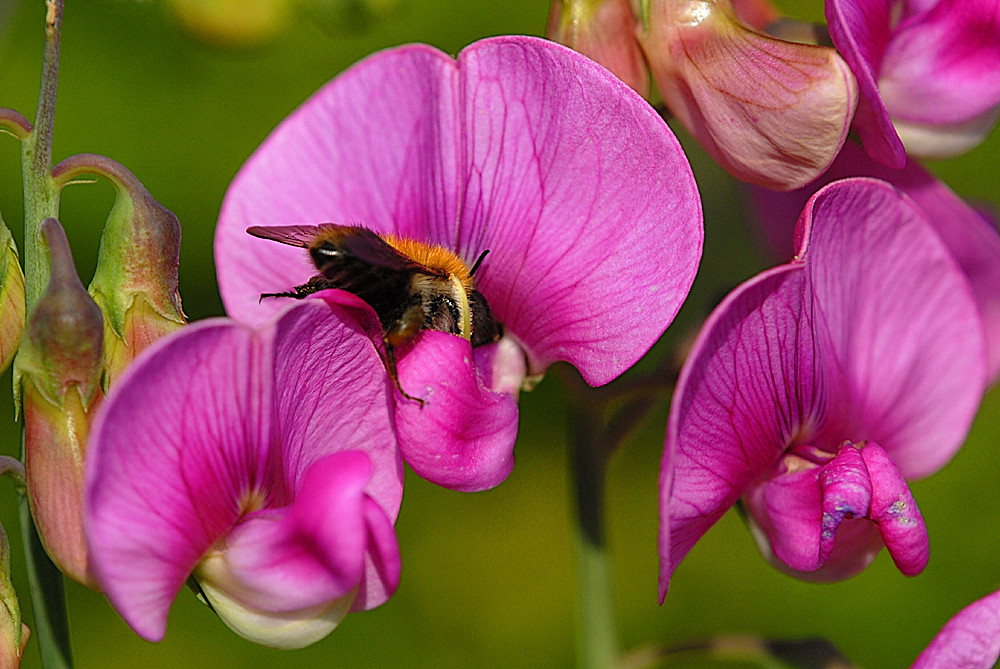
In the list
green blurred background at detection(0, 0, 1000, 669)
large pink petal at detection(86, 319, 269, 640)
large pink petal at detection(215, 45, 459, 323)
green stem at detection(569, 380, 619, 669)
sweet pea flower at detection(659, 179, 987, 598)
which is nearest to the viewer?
large pink petal at detection(86, 319, 269, 640)

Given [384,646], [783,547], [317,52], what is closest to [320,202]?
[783,547]

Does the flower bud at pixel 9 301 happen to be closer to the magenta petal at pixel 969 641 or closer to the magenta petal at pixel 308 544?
the magenta petal at pixel 308 544

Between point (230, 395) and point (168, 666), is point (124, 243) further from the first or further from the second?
point (168, 666)

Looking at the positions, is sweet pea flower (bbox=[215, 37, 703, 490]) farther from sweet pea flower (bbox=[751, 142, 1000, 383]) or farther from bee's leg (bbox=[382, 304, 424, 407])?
sweet pea flower (bbox=[751, 142, 1000, 383])

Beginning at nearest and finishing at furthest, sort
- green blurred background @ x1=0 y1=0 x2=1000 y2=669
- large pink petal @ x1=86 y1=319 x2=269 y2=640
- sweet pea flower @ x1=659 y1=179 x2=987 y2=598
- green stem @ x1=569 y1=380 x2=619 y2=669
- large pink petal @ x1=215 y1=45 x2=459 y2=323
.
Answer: large pink petal @ x1=86 y1=319 x2=269 y2=640 < sweet pea flower @ x1=659 y1=179 x2=987 y2=598 < large pink petal @ x1=215 y1=45 x2=459 y2=323 < green stem @ x1=569 y1=380 x2=619 y2=669 < green blurred background @ x1=0 y1=0 x2=1000 y2=669

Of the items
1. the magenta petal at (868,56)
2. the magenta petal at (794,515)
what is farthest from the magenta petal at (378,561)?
the magenta petal at (868,56)

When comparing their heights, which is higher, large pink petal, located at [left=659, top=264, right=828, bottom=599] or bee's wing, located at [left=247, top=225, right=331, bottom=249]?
bee's wing, located at [left=247, top=225, right=331, bottom=249]

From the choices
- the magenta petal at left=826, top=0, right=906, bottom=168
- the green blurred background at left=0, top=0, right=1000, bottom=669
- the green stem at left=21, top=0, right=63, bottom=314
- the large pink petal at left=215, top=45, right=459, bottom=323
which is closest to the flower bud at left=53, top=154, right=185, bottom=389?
the green stem at left=21, top=0, right=63, bottom=314
